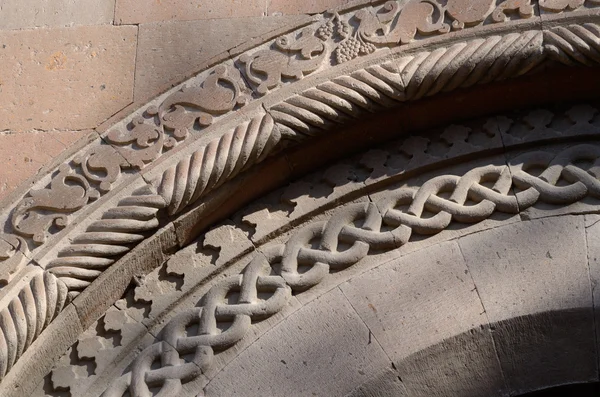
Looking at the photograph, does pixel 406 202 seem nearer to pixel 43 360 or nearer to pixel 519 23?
pixel 519 23

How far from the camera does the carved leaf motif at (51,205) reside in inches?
181

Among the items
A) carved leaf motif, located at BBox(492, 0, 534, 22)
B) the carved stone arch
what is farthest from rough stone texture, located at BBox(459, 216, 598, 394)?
carved leaf motif, located at BBox(492, 0, 534, 22)

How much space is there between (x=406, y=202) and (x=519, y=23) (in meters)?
1.00

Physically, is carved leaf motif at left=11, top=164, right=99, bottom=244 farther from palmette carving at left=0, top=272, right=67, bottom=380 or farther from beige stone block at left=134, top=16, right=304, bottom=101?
beige stone block at left=134, top=16, right=304, bottom=101

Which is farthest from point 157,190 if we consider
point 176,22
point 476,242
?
point 476,242

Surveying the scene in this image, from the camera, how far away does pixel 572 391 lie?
422 cm

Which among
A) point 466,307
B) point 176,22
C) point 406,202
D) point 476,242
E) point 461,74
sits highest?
point 176,22

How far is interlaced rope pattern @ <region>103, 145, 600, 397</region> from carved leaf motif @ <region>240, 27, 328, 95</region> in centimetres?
71

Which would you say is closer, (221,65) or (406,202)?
(406,202)

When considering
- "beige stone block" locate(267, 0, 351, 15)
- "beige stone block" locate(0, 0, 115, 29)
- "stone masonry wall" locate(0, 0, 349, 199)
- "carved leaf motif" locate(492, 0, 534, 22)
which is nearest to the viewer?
"carved leaf motif" locate(492, 0, 534, 22)

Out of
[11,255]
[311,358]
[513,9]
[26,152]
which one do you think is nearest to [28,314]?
[11,255]

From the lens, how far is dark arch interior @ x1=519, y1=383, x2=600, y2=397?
4.11 m

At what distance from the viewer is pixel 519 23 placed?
4785mm

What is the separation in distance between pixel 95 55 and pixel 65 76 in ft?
0.61
